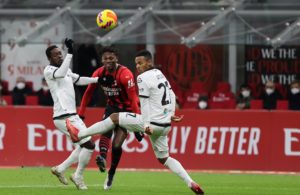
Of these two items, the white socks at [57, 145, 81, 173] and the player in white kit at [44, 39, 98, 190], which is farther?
the white socks at [57, 145, 81, 173]

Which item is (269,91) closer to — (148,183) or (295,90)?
(295,90)

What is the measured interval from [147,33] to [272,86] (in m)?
3.86

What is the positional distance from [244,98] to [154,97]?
11058mm

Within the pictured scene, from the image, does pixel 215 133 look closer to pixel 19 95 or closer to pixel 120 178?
pixel 120 178

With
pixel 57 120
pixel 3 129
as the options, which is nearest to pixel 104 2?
pixel 3 129

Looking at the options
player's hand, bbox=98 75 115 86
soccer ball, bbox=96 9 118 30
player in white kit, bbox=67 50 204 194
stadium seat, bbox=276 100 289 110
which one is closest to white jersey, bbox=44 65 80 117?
player's hand, bbox=98 75 115 86

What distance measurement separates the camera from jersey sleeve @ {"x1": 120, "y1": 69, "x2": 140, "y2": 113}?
18.8 m

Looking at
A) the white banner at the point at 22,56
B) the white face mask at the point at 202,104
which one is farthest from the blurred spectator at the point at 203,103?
the white banner at the point at 22,56

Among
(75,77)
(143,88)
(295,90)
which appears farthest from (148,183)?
(295,90)

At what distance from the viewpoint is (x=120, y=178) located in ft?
73.3

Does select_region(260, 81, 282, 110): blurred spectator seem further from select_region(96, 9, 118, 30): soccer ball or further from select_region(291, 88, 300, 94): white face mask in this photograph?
select_region(96, 9, 118, 30): soccer ball

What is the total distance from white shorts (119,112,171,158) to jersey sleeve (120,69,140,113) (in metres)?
0.60

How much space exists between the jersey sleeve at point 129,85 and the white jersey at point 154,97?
3.78ft

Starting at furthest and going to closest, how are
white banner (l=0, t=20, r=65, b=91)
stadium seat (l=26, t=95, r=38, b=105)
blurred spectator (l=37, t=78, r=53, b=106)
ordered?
1. white banner (l=0, t=20, r=65, b=91)
2. stadium seat (l=26, t=95, r=38, b=105)
3. blurred spectator (l=37, t=78, r=53, b=106)
